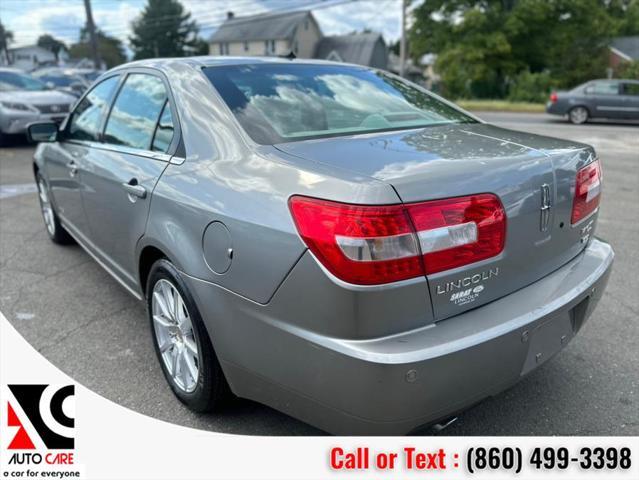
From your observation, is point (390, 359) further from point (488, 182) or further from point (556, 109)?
point (556, 109)

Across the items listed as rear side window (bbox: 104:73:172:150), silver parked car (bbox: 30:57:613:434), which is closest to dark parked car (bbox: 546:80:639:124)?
silver parked car (bbox: 30:57:613:434)

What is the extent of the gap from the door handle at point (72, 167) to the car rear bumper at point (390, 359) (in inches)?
76.3

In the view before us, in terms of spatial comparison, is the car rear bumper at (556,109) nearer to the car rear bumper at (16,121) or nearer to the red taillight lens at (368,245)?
the car rear bumper at (16,121)

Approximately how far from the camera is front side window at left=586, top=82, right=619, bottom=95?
53.6 ft

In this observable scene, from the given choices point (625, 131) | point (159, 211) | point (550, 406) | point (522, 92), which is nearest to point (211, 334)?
point (159, 211)

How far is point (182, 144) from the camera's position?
247 cm

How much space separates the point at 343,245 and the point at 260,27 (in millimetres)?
62192

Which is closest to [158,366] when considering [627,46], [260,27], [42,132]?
[42,132]

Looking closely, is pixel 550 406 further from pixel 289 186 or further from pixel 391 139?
pixel 289 186

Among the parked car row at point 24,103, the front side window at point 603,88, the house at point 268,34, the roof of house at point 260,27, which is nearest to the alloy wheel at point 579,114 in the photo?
the front side window at point 603,88

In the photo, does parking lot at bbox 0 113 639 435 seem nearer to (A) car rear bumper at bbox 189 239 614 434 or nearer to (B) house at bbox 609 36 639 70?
(A) car rear bumper at bbox 189 239 614 434

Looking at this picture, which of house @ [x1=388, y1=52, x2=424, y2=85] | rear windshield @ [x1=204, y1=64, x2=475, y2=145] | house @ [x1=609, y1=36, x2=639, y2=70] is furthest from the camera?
house @ [x1=388, y1=52, x2=424, y2=85]

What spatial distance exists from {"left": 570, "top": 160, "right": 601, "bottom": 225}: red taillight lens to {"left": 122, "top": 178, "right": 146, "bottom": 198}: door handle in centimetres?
198

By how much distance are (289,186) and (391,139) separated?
2.16 feet
